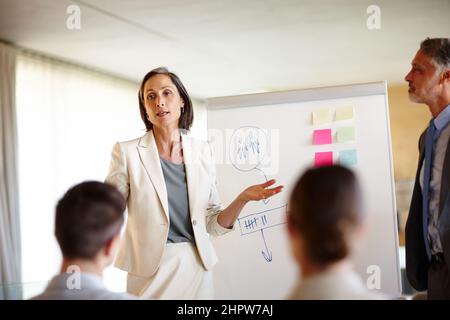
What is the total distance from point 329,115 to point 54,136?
122 inches

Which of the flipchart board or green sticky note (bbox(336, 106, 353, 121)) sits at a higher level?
green sticky note (bbox(336, 106, 353, 121))

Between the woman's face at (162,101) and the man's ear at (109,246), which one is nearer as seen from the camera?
the man's ear at (109,246)

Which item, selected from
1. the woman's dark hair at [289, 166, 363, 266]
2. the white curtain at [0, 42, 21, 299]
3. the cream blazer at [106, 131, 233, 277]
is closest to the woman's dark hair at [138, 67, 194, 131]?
the cream blazer at [106, 131, 233, 277]

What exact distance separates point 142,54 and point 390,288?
3148mm

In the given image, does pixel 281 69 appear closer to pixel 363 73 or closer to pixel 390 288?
pixel 363 73

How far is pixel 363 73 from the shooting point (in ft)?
18.2

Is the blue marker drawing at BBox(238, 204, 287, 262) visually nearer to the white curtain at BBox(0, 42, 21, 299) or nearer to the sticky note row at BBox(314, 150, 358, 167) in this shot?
the sticky note row at BBox(314, 150, 358, 167)

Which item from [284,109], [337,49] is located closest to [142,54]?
[337,49]

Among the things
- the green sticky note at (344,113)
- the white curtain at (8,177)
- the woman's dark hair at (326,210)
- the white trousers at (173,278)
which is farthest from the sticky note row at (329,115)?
the white curtain at (8,177)

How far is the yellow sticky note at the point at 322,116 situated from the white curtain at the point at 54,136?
2645 mm

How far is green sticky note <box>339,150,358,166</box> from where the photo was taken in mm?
2820

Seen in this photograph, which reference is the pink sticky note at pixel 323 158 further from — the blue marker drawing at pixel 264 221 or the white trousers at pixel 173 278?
the white trousers at pixel 173 278

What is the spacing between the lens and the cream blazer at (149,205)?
2439 millimetres

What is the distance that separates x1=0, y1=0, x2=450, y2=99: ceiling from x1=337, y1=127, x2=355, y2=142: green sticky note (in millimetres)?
1564
